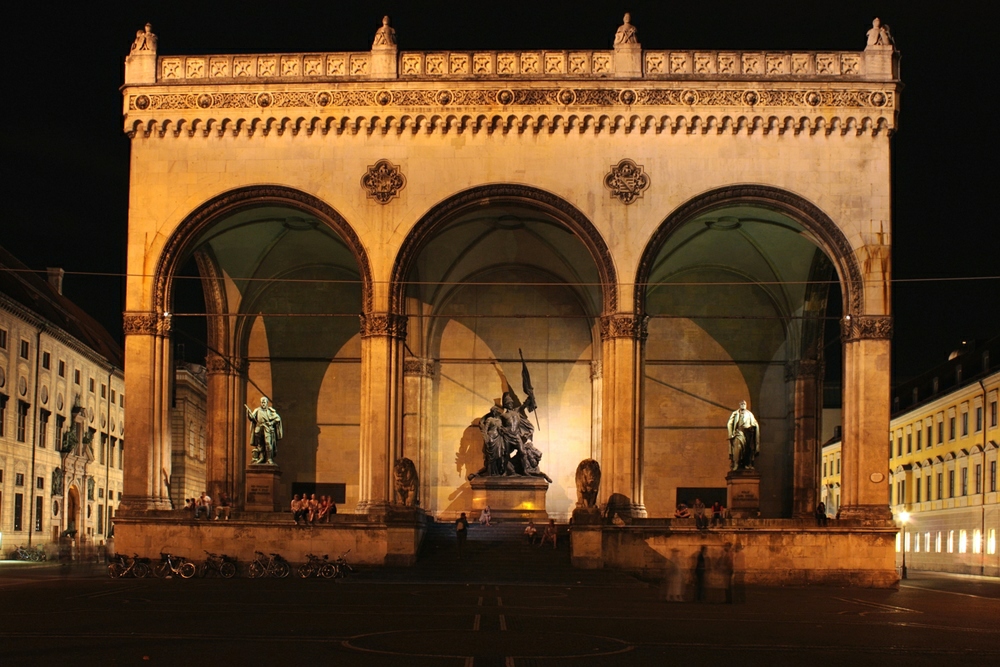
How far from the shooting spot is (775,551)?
3462cm

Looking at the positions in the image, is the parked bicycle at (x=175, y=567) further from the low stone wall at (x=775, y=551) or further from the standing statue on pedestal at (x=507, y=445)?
the standing statue on pedestal at (x=507, y=445)

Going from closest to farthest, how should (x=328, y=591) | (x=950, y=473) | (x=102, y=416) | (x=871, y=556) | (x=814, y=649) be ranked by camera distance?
(x=814, y=649) < (x=328, y=591) < (x=871, y=556) < (x=950, y=473) < (x=102, y=416)

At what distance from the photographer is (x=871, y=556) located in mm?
34625

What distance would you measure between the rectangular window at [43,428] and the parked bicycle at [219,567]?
1044 inches

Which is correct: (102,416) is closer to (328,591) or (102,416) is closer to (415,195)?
(415,195)

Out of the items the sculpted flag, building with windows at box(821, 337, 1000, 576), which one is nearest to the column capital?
the sculpted flag

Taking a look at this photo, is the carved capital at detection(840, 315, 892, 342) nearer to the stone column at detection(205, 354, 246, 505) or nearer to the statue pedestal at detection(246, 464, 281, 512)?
the statue pedestal at detection(246, 464, 281, 512)

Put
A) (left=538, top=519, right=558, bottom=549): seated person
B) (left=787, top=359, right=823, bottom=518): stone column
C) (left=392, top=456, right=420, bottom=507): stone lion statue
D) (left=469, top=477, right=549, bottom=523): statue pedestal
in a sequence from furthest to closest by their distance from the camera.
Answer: (left=787, top=359, right=823, bottom=518): stone column < (left=469, top=477, right=549, bottom=523): statue pedestal < (left=538, top=519, right=558, bottom=549): seated person < (left=392, top=456, right=420, bottom=507): stone lion statue

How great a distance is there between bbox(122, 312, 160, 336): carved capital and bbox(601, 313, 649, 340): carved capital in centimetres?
1208

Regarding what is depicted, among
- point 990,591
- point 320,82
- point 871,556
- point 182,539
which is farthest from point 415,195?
point 990,591

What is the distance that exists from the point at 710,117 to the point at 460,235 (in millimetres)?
9097

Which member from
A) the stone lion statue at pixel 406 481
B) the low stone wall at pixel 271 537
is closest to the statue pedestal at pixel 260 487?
the low stone wall at pixel 271 537

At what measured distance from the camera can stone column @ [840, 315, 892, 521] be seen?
3534cm

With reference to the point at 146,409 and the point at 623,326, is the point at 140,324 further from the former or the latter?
the point at 623,326
